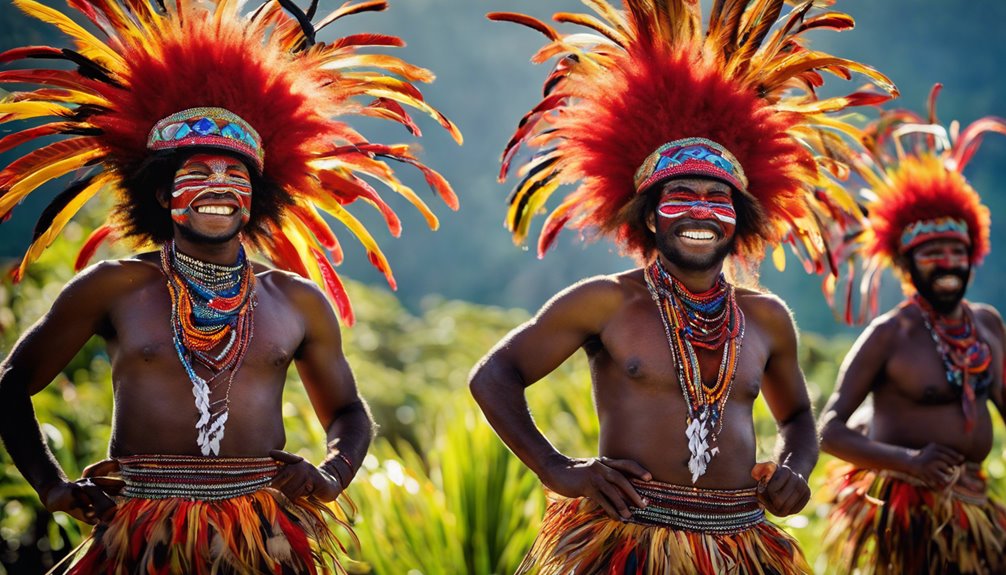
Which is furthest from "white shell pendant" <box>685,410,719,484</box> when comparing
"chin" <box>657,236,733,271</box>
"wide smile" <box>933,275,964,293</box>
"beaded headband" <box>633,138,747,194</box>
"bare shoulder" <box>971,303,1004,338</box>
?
"bare shoulder" <box>971,303,1004,338</box>

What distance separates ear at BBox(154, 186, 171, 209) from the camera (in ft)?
11.4

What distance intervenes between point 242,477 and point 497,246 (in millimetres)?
23506

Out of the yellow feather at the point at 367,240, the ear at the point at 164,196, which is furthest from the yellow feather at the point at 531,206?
the ear at the point at 164,196

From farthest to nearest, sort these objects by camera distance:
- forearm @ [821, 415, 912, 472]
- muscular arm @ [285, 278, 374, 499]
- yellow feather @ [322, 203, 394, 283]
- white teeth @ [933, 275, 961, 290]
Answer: white teeth @ [933, 275, 961, 290]
forearm @ [821, 415, 912, 472]
yellow feather @ [322, 203, 394, 283]
muscular arm @ [285, 278, 374, 499]

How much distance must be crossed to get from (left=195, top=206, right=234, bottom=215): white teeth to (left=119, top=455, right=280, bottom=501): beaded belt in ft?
2.29

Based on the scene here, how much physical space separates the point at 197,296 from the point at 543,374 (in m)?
1.04

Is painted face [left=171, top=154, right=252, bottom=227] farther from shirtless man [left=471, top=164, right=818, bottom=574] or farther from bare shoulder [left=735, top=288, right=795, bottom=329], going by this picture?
bare shoulder [left=735, top=288, right=795, bottom=329]

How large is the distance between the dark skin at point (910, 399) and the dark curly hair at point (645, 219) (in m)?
1.34

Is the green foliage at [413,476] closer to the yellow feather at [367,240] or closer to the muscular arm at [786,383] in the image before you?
the muscular arm at [786,383]

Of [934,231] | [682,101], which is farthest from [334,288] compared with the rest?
[934,231]

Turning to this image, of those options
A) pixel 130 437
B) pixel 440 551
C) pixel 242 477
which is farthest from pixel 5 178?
pixel 440 551

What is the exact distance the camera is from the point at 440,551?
5.06m

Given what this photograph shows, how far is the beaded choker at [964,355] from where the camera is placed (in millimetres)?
4879

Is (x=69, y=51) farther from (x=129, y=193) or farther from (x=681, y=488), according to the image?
(x=681, y=488)
